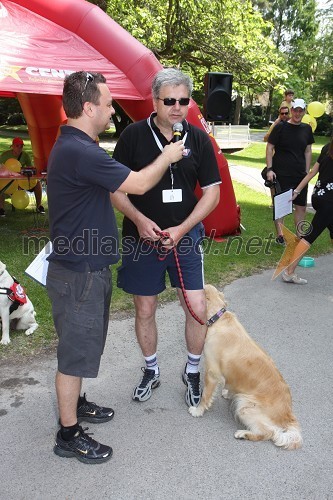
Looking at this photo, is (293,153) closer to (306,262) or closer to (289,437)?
(306,262)

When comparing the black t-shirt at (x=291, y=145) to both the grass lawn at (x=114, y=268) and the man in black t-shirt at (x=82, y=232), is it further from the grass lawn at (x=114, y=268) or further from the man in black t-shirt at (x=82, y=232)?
the man in black t-shirt at (x=82, y=232)

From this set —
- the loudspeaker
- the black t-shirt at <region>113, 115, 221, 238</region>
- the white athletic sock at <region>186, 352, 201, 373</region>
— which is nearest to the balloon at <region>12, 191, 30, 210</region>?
the loudspeaker

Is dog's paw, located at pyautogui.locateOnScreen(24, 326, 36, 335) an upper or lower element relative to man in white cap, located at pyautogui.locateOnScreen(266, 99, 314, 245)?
lower

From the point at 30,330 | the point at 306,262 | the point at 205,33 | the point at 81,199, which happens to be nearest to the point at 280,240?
the point at 306,262

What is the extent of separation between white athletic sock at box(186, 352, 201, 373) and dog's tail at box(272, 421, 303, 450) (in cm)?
69

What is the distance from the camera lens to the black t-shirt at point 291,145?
6.41m

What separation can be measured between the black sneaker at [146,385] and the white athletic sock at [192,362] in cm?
29

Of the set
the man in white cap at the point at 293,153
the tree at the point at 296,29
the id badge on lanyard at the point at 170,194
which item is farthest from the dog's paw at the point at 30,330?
the tree at the point at 296,29

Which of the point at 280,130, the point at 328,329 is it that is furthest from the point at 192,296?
the point at 280,130

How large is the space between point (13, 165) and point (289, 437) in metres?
6.90

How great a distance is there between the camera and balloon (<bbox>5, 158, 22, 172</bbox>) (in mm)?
8023

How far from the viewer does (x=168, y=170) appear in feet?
9.42

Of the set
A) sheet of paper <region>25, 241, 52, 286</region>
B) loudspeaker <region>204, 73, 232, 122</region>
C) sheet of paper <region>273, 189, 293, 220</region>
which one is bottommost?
sheet of paper <region>273, 189, 293, 220</region>

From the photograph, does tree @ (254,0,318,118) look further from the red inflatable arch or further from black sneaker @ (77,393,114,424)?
black sneaker @ (77,393,114,424)
